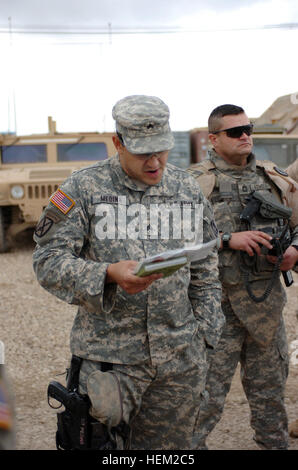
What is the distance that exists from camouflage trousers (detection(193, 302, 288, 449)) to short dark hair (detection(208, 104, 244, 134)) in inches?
31.1

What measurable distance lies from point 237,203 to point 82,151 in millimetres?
7225

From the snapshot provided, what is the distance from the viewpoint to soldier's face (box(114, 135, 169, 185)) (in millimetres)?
1993

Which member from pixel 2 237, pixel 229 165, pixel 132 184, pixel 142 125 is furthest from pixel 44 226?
pixel 2 237

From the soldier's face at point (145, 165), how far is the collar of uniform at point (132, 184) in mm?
19

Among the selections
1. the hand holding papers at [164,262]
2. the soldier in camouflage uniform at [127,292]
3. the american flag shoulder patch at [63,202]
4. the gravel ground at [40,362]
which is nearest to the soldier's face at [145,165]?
the soldier in camouflage uniform at [127,292]

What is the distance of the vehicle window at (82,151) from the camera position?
9.83 m

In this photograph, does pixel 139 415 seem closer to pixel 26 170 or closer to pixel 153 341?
pixel 153 341

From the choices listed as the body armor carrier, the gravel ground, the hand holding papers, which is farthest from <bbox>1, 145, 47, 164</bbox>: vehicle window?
the hand holding papers

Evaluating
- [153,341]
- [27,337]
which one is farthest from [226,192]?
[27,337]

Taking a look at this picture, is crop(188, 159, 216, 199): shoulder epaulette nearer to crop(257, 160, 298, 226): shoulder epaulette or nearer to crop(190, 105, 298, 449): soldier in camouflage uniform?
crop(190, 105, 298, 449): soldier in camouflage uniform

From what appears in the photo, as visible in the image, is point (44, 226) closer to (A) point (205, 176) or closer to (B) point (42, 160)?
(A) point (205, 176)

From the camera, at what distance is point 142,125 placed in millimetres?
1943

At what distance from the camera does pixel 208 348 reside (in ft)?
7.13
